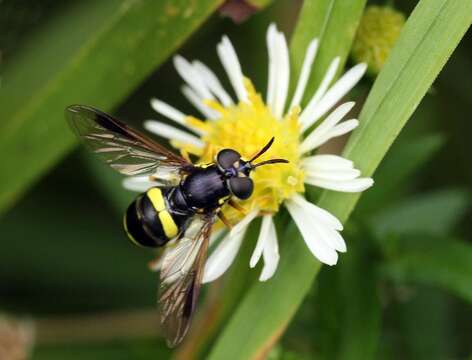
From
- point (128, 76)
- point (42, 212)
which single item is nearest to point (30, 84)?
point (128, 76)

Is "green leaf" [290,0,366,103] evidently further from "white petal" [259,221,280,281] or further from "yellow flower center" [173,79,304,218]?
"white petal" [259,221,280,281]

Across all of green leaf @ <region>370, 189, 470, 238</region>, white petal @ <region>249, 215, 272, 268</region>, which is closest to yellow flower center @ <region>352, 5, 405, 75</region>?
white petal @ <region>249, 215, 272, 268</region>

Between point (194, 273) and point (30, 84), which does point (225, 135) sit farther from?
point (30, 84)

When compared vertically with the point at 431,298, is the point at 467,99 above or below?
above

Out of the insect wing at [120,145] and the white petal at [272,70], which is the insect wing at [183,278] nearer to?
the insect wing at [120,145]

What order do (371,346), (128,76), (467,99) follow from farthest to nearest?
(467,99) → (128,76) → (371,346)

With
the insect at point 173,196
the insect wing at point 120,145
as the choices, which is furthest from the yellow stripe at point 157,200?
the insect wing at point 120,145
